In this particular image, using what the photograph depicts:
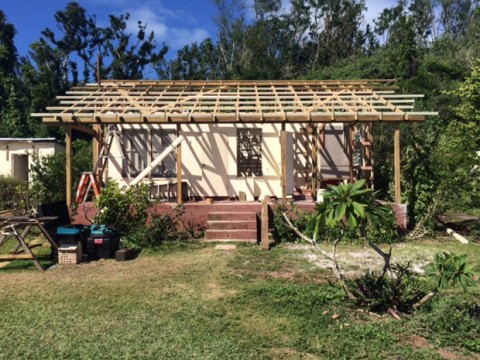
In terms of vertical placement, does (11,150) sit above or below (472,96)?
below

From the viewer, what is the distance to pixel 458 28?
50.0m

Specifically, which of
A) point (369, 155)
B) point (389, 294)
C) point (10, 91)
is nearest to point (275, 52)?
point (10, 91)

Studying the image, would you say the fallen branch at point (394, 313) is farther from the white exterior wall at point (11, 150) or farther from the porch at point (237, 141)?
the white exterior wall at point (11, 150)

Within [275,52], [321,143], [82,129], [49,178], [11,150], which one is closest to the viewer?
[82,129]

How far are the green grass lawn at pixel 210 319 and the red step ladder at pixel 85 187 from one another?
3717 millimetres

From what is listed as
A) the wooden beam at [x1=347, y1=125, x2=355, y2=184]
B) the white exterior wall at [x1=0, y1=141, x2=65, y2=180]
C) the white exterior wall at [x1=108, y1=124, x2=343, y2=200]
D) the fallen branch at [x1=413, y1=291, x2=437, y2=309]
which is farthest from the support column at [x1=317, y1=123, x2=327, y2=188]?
the white exterior wall at [x1=0, y1=141, x2=65, y2=180]

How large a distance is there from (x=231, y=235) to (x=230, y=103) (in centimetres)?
397

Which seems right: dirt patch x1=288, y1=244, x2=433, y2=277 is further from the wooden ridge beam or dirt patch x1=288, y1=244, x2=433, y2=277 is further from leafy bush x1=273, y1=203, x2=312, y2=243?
the wooden ridge beam

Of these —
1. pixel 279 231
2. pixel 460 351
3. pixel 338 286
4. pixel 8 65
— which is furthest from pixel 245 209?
pixel 8 65

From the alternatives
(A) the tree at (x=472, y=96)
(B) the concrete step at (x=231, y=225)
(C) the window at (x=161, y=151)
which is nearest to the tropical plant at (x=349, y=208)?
(B) the concrete step at (x=231, y=225)

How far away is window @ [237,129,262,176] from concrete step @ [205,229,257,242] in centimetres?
387

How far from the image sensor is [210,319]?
17.0 ft

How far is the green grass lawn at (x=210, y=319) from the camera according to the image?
4375mm

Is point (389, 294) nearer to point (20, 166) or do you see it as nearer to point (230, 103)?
point (230, 103)
